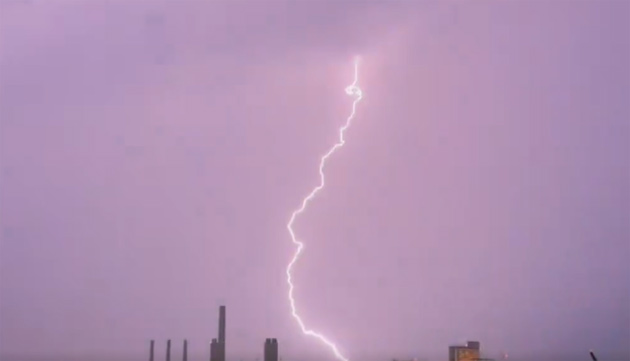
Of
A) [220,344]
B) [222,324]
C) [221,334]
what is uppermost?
[222,324]

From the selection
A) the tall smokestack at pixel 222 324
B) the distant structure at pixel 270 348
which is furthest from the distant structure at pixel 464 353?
the tall smokestack at pixel 222 324

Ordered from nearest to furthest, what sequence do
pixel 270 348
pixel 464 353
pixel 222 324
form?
pixel 464 353
pixel 270 348
pixel 222 324

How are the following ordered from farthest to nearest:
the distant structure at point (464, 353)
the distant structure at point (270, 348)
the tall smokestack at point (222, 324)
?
the tall smokestack at point (222, 324)
the distant structure at point (270, 348)
the distant structure at point (464, 353)

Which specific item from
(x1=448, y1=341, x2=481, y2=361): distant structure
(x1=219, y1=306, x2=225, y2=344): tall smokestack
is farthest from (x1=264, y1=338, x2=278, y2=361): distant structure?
(x1=448, y1=341, x2=481, y2=361): distant structure

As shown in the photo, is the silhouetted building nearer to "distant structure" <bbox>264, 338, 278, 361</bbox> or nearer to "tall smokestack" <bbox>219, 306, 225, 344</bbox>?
"tall smokestack" <bbox>219, 306, 225, 344</bbox>

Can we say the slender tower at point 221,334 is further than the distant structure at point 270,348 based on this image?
Yes

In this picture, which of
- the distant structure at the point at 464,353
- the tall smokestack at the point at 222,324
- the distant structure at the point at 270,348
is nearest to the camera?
the distant structure at the point at 464,353

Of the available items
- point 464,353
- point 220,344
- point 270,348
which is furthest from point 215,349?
point 464,353

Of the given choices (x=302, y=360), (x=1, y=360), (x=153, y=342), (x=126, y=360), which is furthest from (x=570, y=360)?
(x=1, y=360)

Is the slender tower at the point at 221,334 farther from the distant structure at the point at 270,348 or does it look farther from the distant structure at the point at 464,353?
the distant structure at the point at 464,353

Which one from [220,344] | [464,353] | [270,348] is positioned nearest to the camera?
[464,353]

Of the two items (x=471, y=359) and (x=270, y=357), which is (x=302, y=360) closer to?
(x=270, y=357)

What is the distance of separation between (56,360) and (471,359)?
520 feet

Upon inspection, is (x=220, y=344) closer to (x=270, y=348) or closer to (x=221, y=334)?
(x=221, y=334)
